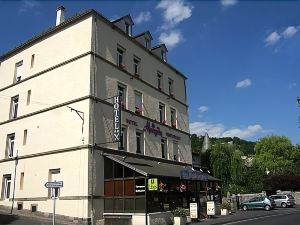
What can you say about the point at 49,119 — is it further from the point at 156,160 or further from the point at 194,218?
the point at 194,218

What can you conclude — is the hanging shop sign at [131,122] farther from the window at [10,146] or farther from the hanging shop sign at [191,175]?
the window at [10,146]

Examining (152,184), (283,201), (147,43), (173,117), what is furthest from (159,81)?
(283,201)

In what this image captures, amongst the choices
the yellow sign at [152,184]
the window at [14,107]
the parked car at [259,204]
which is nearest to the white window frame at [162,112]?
the yellow sign at [152,184]

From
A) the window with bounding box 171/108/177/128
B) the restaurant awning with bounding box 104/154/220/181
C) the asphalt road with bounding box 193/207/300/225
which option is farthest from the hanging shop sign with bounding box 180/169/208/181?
the window with bounding box 171/108/177/128

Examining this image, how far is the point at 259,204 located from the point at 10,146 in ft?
86.9

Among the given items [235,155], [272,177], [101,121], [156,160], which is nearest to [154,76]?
[156,160]

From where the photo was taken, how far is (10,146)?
31.0 m

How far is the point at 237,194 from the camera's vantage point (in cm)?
4806

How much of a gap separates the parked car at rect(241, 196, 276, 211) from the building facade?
40.0ft

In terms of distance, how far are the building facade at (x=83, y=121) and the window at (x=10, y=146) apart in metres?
0.08

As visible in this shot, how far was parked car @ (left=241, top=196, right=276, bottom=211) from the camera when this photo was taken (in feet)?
135

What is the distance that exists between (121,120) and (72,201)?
7.11m

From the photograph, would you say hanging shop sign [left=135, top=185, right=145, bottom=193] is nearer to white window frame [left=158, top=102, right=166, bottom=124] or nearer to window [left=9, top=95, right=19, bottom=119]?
white window frame [left=158, top=102, right=166, bottom=124]

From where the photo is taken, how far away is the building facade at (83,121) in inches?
980
